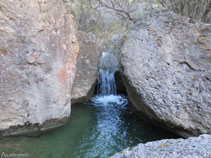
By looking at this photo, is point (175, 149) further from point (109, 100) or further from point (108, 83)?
point (108, 83)

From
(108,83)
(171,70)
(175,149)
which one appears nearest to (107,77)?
(108,83)

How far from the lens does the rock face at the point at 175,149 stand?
1.68 meters

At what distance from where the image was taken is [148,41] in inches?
142

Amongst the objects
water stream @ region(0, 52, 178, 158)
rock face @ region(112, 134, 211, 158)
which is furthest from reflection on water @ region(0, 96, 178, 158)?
rock face @ region(112, 134, 211, 158)

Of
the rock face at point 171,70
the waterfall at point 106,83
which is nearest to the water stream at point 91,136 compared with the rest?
the rock face at point 171,70

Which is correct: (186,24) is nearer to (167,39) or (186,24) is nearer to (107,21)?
(167,39)

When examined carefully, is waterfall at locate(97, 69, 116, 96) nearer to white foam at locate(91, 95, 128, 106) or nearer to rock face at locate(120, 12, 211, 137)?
white foam at locate(91, 95, 128, 106)

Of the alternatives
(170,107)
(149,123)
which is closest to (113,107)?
(149,123)

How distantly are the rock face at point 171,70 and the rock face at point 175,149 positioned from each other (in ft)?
3.31

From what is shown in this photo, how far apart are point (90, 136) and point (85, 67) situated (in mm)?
2017

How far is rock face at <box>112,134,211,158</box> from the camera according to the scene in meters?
1.68

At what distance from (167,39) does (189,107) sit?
1.38m

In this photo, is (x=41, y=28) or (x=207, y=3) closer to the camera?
(x=41, y=28)

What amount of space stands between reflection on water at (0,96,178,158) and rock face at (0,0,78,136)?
237mm
